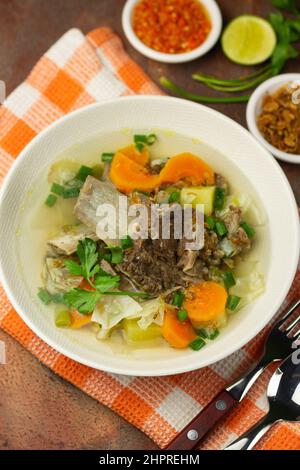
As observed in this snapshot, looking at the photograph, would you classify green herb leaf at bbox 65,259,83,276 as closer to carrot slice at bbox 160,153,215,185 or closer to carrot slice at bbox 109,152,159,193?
carrot slice at bbox 109,152,159,193

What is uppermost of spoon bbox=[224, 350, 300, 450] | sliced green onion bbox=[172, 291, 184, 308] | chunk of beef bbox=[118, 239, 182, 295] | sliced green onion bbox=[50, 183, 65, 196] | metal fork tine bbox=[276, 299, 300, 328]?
sliced green onion bbox=[50, 183, 65, 196]

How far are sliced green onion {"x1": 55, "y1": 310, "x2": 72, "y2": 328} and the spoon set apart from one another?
3.04 ft

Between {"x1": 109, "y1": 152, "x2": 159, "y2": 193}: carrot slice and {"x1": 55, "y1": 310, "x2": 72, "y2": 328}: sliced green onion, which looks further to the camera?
{"x1": 109, "y1": 152, "x2": 159, "y2": 193}: carrot slice

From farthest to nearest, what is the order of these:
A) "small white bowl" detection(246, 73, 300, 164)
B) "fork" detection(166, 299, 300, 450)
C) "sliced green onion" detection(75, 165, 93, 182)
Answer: "small white bowl" detection(246, 73, 300, 164) < "sliced green onion" detection(75, 165, 93, 182) < "fork" detection(166, 299, 300, 450)

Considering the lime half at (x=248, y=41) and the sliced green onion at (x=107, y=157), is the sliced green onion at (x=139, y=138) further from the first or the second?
the lime half at (x=248, y=41)

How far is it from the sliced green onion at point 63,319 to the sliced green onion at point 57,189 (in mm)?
579

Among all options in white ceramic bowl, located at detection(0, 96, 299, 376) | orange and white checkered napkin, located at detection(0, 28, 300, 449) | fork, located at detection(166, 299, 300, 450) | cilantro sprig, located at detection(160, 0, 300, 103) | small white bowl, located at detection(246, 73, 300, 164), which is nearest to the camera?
white ceramic bowl, located at detection(0, 96, 299, 376)

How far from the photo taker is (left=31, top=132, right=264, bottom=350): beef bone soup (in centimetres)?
296

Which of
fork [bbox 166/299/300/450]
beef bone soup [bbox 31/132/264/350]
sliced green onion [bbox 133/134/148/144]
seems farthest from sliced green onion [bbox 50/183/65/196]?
fork [bbox 166/299/300/450]

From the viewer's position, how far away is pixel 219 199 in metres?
3.18

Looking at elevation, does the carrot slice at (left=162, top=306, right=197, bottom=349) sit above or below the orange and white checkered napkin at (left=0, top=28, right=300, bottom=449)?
above

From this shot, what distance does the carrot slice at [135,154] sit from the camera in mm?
3256
